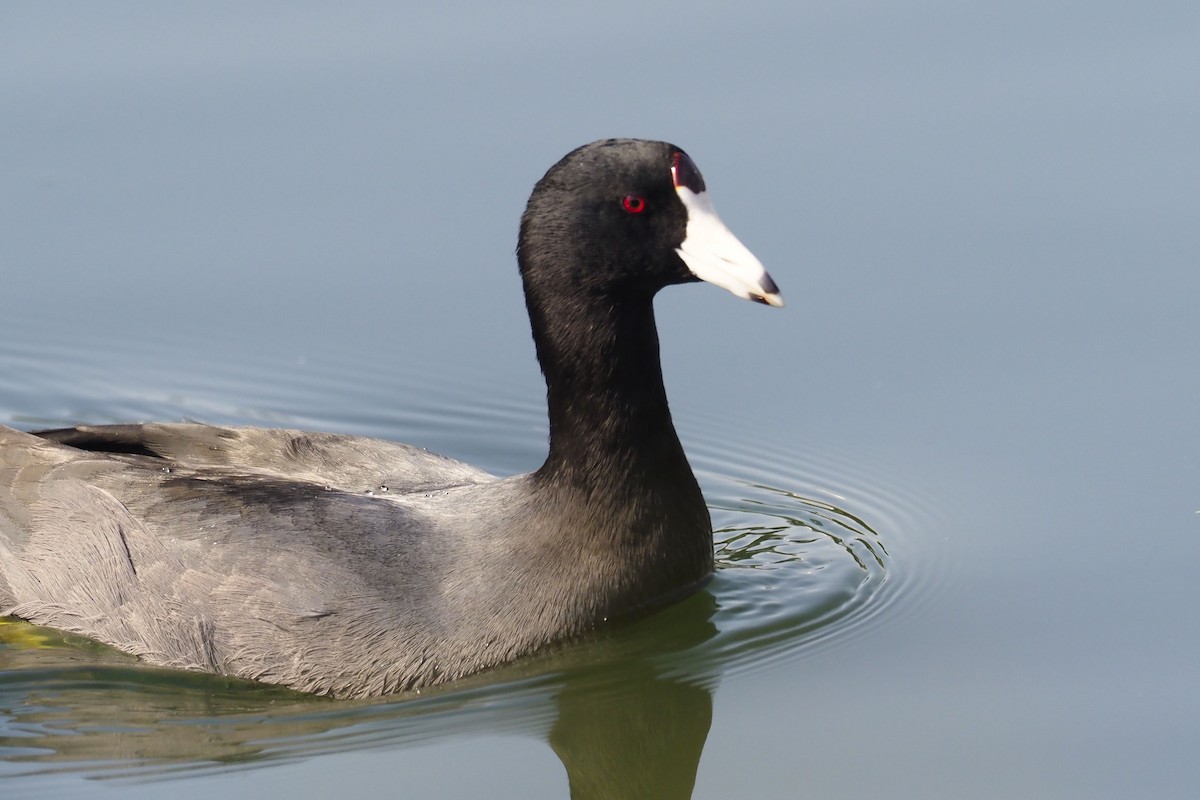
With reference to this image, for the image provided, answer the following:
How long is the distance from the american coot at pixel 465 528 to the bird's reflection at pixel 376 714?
0.09 meters

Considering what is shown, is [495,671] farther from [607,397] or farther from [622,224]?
[622,224]

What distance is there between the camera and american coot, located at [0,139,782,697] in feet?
21.9

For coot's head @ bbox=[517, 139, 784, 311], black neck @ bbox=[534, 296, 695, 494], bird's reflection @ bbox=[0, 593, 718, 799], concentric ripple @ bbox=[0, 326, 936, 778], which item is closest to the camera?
bird's reflection @ bbox=[0, 593, 718, 799]

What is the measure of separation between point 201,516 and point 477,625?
42.7 inches

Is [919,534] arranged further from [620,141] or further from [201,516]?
[201,516]

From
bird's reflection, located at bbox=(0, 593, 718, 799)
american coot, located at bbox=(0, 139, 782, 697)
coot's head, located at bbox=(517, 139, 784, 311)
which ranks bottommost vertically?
bird's reflection, located at bbox=(0, 593, 718, 799)

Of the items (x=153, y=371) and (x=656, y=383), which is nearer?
(x=656, y=383)

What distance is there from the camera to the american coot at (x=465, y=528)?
6.66 m

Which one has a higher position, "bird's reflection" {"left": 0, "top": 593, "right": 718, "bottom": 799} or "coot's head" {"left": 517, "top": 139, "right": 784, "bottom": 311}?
"coot's head" {"left": 517, "top": 139, "right": 784, "bottom": 311}

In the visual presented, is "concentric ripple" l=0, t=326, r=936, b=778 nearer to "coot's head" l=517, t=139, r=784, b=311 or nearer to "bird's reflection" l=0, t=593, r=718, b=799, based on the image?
"bird's reflection" l=0, t=593, r=718, b=799

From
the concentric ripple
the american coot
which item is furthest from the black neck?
the concentric ripple

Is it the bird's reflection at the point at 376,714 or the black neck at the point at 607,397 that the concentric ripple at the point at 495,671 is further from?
the black neck at the point at 607,397

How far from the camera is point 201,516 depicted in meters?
6.91

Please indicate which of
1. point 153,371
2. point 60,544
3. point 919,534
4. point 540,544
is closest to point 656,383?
point 540,544
